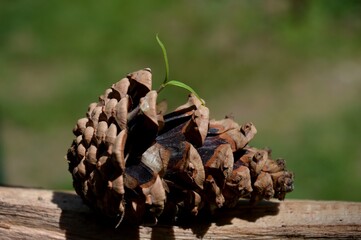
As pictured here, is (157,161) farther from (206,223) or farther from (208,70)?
(208,70)

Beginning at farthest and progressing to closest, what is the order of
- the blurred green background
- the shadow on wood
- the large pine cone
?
1. the blurred green background
2. the shadow on wood
3. the large pine cone

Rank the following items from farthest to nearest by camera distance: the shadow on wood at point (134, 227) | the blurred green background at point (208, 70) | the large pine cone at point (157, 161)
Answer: the blurred green background at point (208, 70), the shadow on wood at point (134, 227), the large pine cone at point (157, 161)

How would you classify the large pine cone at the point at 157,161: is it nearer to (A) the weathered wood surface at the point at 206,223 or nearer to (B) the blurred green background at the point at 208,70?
(A) the weathered wood surface at the point at 206,223

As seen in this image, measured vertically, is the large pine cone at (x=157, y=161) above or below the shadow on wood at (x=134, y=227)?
above

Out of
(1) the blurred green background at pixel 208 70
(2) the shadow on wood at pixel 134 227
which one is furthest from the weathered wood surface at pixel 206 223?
(1) the blurred green background at pixel 208 70

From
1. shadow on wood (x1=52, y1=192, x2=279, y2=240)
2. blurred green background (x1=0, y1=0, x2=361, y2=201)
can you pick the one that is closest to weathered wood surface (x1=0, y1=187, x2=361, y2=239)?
shadow on wood (x1=52, y1=192, x2=279, y2=240)

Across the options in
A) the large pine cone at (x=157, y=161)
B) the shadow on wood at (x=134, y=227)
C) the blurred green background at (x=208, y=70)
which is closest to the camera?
the large pine cone at (x=157, y=161)

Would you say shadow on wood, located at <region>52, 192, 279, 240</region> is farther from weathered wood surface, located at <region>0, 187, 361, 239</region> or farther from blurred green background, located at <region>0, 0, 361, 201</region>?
blurred green background, located at <region>0, 0, 361, 201</region>
